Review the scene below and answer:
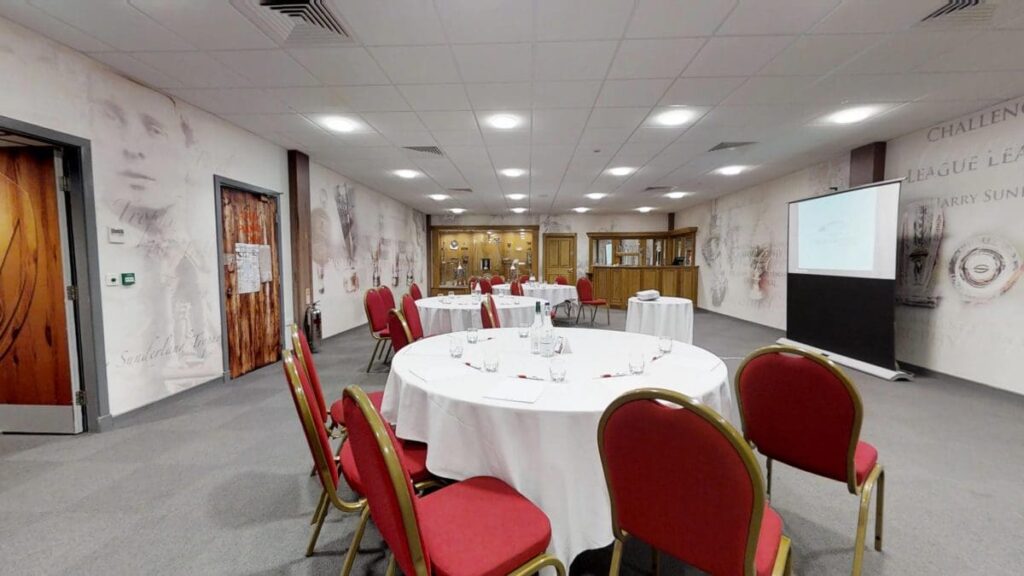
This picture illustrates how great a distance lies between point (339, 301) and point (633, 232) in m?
8.38

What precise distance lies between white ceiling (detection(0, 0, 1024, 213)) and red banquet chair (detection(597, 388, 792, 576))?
2444 millimetres

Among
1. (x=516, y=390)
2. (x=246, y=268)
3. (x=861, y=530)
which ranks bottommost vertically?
(x=861, y=530)

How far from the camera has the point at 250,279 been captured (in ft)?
15.8

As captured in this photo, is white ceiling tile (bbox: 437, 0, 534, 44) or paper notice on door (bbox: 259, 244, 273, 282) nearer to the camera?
white ceiling tile (bbox: 437, 0, 534, 44)

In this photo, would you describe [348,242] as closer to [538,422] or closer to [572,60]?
[572,60]

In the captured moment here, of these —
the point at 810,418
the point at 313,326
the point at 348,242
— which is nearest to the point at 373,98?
the point at 313,326

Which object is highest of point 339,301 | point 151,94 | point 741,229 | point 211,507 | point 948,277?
point 151,94

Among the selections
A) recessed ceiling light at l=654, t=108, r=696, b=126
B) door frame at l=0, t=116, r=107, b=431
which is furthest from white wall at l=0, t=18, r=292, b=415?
recessed ceiling light at l=654, t=108, r=696, b=126

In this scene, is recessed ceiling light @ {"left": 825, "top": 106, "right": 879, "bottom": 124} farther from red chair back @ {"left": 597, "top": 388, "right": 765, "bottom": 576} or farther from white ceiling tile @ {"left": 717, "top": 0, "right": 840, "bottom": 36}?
red chair back @ {"left": 597, "top": 388, "right": 765, "bottom": 576}

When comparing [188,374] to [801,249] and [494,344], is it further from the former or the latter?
[801,249]

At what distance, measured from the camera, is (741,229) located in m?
8.34

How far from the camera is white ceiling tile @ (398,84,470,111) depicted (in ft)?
11.5

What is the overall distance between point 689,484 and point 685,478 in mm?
19

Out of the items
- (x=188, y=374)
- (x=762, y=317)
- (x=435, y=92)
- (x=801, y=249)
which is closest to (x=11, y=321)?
(x=188, y=374)
